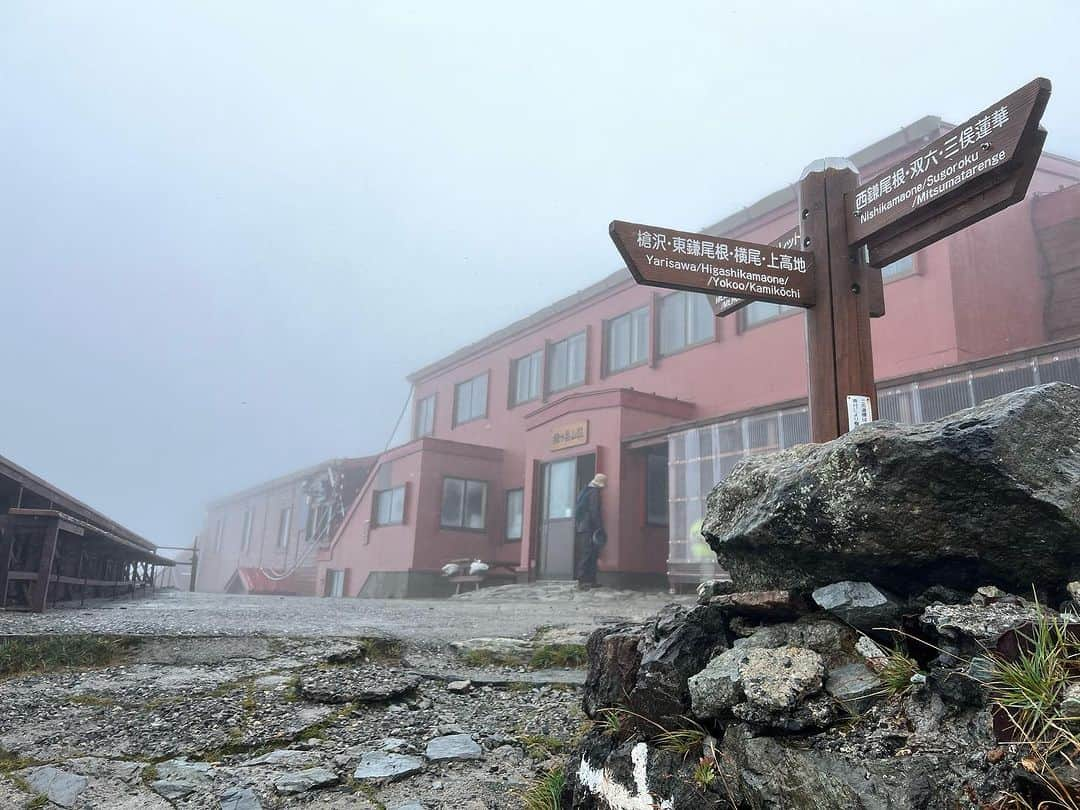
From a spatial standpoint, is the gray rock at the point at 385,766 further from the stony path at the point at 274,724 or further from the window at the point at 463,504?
the window at the point at 463,504

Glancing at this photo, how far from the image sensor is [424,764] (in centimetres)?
376

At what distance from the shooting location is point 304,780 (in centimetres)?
351

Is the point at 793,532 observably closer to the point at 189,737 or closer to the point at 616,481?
the point at 189,737

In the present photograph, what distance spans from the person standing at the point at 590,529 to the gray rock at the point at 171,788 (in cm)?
1117

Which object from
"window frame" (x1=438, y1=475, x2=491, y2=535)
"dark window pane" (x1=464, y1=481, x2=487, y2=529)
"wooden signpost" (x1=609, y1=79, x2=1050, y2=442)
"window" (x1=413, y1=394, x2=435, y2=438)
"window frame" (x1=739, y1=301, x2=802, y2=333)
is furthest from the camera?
"window" (x1=413, y1=394, x2=435, y2=438)

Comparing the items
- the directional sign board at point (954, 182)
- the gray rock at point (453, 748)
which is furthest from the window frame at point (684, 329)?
the gray rock at point (453, 748)

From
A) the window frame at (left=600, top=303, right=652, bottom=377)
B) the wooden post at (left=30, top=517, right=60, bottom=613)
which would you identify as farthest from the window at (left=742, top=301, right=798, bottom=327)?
the wooden post at (left=30, top=517, right=60, bottom=613)

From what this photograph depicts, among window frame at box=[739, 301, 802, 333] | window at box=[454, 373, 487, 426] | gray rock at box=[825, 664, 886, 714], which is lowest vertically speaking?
gray rock at box=[825, 664, 886, 714]

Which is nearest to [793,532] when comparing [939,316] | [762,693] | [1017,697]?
[762,693]

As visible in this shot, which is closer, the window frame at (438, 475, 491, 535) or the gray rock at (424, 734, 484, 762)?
the gray rock at (424, 734, 484, 762)

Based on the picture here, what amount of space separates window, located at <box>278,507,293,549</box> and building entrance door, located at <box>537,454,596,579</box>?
19.3 metres

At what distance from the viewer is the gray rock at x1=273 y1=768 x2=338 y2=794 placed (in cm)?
345

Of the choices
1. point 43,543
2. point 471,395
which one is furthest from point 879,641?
point 471,395

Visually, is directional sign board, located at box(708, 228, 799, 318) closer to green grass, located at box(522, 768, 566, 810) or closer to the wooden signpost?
the wooden signpost
